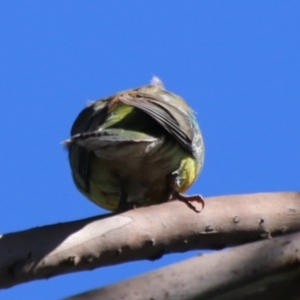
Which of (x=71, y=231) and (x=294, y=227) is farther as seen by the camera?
(x=294, y=227)

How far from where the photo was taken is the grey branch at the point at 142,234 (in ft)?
9.77

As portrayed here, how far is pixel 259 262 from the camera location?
269 cm

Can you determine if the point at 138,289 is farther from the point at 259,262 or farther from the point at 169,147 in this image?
the point at 169,147

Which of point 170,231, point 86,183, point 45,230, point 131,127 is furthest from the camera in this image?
point 86,183

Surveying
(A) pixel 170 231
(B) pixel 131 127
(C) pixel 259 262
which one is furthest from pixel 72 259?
(B) pixel 131 127

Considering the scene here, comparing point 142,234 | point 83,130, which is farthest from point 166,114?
point 142,234

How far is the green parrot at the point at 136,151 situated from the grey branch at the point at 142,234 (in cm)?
64

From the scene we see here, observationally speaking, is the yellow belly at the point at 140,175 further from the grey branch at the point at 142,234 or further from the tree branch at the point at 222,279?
the tree branch at the point at 222,279

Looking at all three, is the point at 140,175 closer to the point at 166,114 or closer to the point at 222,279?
the point at 166,114

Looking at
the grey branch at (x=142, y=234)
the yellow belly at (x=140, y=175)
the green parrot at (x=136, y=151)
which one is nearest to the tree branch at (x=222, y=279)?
the grey branch at (x=142, y=234)

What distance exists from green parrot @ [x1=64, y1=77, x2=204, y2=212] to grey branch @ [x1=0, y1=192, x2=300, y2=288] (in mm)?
642

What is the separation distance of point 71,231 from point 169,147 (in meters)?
1.55

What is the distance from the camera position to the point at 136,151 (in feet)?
14.0

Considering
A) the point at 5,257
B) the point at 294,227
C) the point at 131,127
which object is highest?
the point at 131,127
